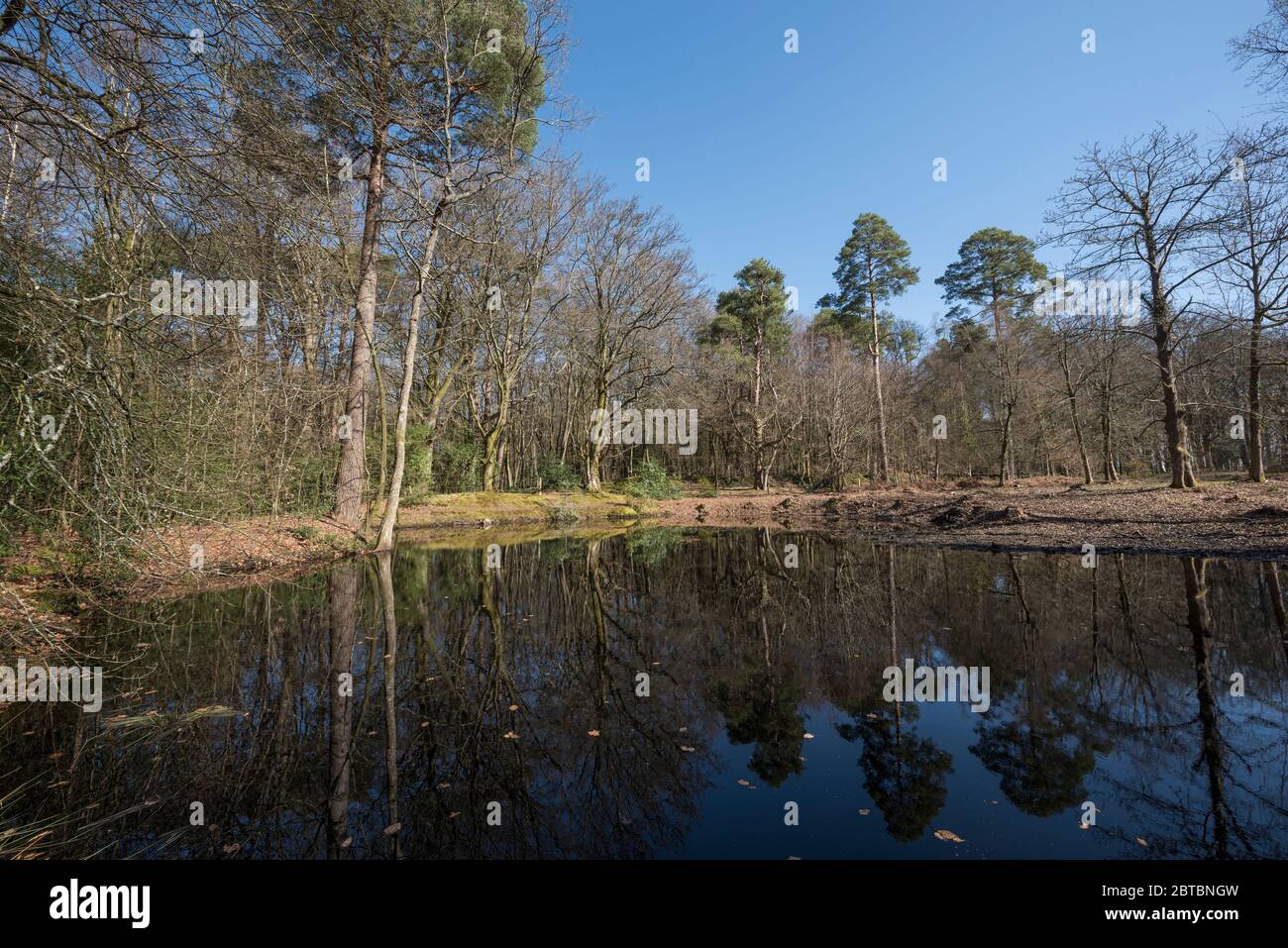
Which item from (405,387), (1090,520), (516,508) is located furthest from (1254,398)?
(516,508)

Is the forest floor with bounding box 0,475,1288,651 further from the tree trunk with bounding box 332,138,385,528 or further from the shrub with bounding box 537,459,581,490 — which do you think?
the shrub with bounding box 537,459,581,490

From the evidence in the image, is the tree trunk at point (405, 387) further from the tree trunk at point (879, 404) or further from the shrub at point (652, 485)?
the tree trunk at point (879, 404)

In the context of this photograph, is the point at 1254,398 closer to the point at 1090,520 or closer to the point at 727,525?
the point at 1090,520

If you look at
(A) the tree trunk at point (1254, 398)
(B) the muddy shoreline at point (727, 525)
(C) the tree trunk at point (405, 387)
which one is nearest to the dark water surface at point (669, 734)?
(B) the muddy shoreline at point (727, 525)

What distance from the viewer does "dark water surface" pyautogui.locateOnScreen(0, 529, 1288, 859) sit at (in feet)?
8.75

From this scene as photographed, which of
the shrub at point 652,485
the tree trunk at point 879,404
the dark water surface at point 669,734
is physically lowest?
the dark water surface at point 669,734

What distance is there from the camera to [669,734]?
12.7 feet

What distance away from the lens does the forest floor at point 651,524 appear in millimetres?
6262

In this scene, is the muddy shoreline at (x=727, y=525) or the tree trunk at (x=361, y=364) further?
the tree trunk at (x=361, y=364)

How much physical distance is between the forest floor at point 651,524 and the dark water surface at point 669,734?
0.98 metres

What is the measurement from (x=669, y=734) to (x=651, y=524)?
57.0ft

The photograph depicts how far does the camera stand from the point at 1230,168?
13.4m

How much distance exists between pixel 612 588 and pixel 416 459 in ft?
41.8
